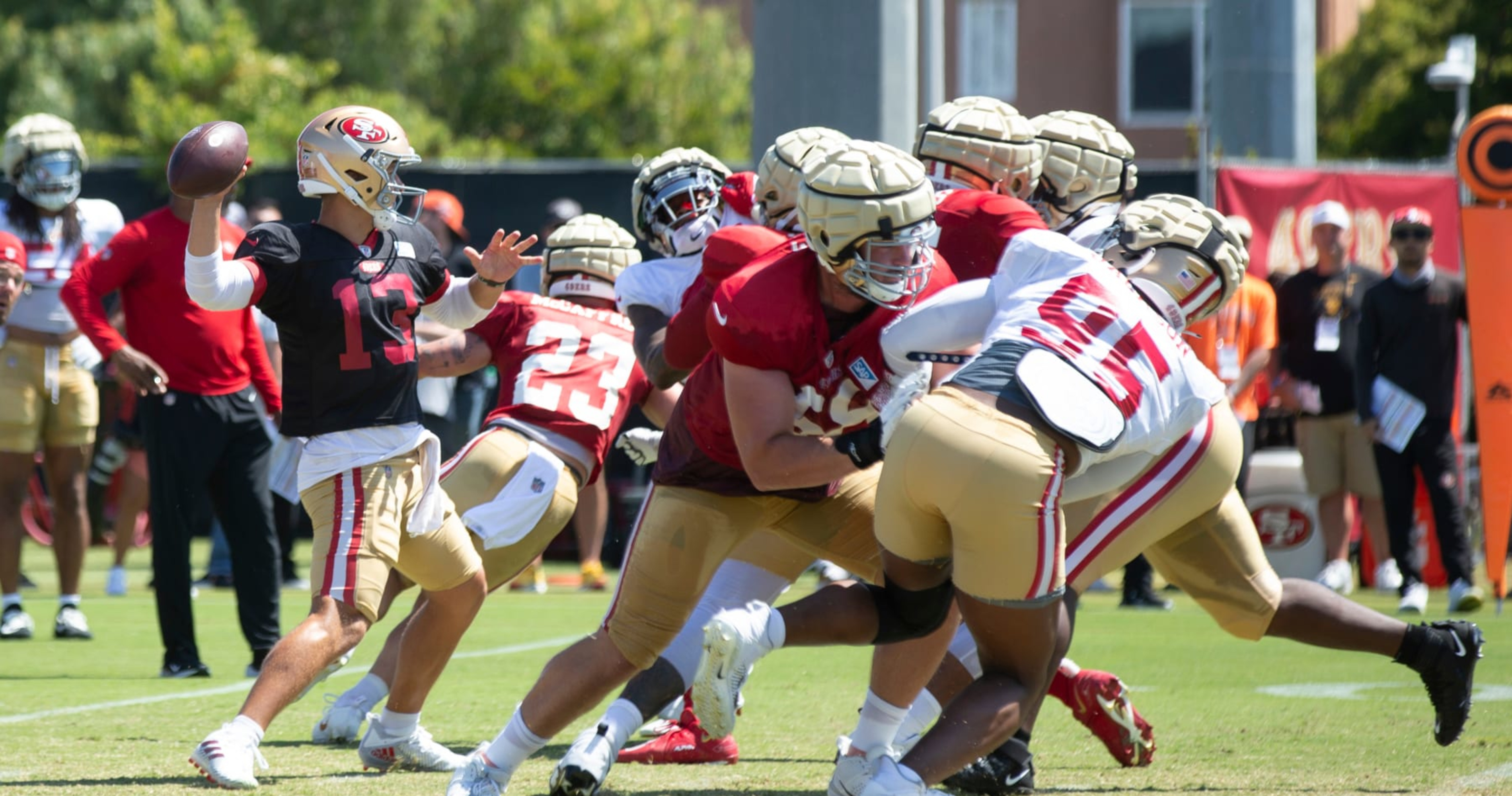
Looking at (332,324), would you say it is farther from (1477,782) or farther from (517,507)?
(1477,782)

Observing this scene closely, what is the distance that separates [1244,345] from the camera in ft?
32.6

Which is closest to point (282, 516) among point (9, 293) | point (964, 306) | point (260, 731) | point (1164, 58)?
point (9, 293)

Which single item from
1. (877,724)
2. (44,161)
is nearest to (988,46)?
(44,161)

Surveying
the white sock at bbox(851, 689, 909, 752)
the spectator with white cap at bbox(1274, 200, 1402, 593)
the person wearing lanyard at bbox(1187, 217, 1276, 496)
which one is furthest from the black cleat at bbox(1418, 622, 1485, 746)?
the spectator with white cap at bbox(1274, 200, 1402, 593)

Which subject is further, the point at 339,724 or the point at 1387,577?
the point at 1387,577

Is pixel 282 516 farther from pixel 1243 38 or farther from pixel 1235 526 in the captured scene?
pixel 1235 526

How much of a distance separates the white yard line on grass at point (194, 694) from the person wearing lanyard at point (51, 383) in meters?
1.84

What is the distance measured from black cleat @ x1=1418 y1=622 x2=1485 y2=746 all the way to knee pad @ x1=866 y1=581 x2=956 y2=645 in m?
1.39

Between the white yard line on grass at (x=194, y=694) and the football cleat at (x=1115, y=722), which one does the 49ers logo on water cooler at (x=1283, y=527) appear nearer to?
the white yard line on grass at (x=194, y=694)

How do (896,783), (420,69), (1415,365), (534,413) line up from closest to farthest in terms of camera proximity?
1. (896,783)
2. (534,413)
3. (1415,365)
4. (420,69)

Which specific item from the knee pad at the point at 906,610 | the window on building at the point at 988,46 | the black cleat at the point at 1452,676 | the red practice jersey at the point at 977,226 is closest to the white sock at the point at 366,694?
the knee pad at the point at 906,610

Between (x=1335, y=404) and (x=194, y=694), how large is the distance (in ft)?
21.3

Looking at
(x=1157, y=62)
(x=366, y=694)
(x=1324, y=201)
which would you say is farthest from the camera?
(x=1157, y=62)

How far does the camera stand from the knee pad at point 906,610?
427cm
